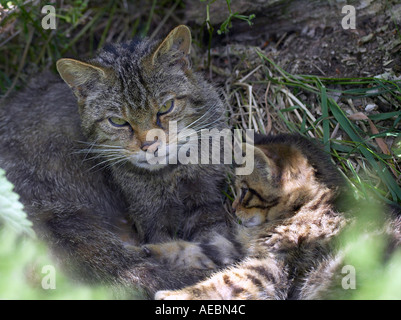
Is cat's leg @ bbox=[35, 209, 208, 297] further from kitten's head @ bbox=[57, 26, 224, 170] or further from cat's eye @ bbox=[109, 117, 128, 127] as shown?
cat's eye @ bbox=[109, 117, 128, 127]

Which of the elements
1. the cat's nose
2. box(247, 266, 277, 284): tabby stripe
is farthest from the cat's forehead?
box(247, 266, 277, 284): tabby stripe

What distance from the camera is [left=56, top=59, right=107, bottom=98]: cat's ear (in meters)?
3.20

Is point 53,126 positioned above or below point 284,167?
above

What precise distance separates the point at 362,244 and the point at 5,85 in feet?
13.1

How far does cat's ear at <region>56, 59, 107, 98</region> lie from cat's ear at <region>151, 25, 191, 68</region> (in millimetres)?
425

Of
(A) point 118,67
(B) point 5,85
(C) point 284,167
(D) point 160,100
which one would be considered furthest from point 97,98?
(B) point 5,85

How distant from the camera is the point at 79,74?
3.29 metres

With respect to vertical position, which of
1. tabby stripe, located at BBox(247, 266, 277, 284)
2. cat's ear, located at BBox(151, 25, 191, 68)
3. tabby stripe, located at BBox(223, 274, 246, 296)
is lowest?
tabby stripe, located at BBox(223, 274, 246, 296)

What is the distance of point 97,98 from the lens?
3.34 metres

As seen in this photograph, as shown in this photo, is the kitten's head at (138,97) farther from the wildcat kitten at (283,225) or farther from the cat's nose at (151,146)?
the wildcat kitten at (283,225)

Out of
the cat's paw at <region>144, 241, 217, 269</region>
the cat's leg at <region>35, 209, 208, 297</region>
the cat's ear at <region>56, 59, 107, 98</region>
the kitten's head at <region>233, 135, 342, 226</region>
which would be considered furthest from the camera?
the cat's paw at <region>144, 241, 217, 269</region>

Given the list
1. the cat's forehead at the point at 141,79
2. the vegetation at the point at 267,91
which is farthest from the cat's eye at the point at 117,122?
the vegetation at the point at 267,91

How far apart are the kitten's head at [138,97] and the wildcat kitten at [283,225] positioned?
676 mm

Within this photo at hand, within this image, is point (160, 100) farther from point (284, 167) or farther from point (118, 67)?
point (284, 167)
